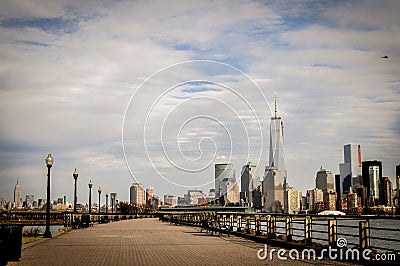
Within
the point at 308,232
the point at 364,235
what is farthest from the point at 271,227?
the point at 364,235

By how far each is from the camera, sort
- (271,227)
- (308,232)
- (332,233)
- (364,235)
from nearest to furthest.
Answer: (364,235) → (332,233) → (308,232) → (271,227)

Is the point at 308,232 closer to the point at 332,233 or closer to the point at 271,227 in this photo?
the point at 332,233

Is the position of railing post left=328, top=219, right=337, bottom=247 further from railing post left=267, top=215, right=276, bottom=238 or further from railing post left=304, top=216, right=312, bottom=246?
railing post left=267, top=215, right=276, bottom=238

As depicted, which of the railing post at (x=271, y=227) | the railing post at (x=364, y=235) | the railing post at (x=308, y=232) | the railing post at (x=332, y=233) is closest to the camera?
the railing post at (x=364, y=235)

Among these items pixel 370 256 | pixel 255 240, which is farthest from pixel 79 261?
pixel 255 240

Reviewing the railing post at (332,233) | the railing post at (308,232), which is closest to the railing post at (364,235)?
the railing post at (332,233)

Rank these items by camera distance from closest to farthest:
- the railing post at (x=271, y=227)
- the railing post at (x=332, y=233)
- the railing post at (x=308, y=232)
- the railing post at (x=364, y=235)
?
the railing post at (x=364, y=235) → the railing post at (x=332, y=233) → the railing post at (x=308, y=232) → the railing post at (x=271, y=227)

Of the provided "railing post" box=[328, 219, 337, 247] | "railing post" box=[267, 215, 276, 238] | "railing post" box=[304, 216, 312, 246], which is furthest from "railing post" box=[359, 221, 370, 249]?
"railing post" box=[267, 215, 276, 238]

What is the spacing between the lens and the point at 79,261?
17.0 meters

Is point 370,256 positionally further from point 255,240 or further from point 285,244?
point 255,240

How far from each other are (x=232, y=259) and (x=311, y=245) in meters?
3.65

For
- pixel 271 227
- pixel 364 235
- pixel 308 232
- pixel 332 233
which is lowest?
pixel 271 227

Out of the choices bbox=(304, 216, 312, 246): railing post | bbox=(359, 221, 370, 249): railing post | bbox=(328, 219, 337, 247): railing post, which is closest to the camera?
bbox=(359, 221, 370, 249): railing post

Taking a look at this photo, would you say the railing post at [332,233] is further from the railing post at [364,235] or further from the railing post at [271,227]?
the railing post at [271,227]
